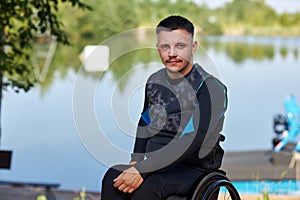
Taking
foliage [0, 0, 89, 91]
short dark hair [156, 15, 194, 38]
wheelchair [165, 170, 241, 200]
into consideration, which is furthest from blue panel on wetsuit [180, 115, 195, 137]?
foliage [0, 0, 89, 91]

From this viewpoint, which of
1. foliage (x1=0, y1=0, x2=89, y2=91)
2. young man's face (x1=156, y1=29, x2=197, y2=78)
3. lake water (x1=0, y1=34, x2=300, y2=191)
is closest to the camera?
young man's face (x1=156, y1=29, x2=197, y2=78)

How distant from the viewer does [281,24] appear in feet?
143

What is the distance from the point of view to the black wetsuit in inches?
99.9

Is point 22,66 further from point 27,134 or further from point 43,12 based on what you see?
point 27,134

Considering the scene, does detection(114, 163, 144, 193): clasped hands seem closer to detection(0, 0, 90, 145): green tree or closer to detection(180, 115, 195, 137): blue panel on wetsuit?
detection(180, 115, 195, 137): blue panel on wetsuit

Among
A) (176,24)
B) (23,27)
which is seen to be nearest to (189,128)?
(176,24)

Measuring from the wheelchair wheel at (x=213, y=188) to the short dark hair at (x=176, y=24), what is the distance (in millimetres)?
532

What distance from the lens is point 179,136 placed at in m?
2.58

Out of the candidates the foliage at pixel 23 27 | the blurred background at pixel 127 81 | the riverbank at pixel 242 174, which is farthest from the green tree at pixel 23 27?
the riverbank at pixel 242 174

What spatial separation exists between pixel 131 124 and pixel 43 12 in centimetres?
195

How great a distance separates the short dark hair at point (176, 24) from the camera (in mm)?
2635

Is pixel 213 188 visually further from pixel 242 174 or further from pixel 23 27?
pixel 242 174

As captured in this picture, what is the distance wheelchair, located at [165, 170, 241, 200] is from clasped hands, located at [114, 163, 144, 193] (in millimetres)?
125

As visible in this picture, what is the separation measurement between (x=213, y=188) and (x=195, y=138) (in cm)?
19
